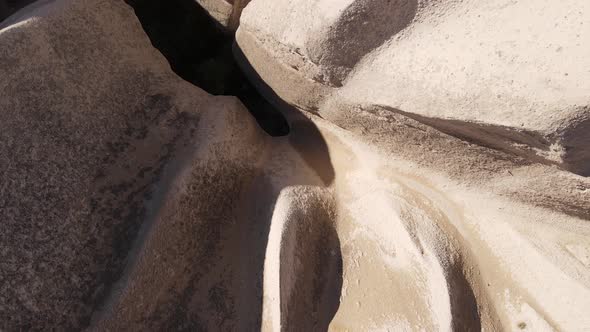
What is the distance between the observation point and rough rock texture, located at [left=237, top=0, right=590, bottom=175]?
77 centimetres

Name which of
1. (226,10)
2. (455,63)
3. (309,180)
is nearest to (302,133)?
(309,180)

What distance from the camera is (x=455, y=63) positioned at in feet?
2.82

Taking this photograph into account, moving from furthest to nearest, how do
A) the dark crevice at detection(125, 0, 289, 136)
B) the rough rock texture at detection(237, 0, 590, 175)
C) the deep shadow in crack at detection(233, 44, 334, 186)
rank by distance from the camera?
the dark crevice at detection(125, 0, 289, 136), the deep shadow in crack at detection(233, 44, 334, 186), the rough rock texture at detection(237, 0, 590, 175)

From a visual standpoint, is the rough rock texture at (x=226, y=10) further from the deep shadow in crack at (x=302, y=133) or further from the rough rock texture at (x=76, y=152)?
the rough rock texture at (x=76, y=152)

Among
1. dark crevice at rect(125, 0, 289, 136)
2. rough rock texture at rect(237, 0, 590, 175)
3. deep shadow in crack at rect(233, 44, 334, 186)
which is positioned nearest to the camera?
rough rock texture at rect(237, 0, 590, 175)

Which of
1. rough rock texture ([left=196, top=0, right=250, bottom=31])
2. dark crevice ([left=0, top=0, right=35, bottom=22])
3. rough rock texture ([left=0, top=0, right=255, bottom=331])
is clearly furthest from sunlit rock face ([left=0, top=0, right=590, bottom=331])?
dark crevice ([left=0, top=0, right=35, bottom=22])

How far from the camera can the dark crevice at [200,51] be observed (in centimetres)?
132

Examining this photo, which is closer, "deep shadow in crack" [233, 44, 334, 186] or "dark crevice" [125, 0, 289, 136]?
"deep shadow in crack" [233, 44, 334, 186]

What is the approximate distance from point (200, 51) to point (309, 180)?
0.52 meters

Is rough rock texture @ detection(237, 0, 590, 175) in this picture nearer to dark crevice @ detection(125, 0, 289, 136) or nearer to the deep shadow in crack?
the deep shadow in crack

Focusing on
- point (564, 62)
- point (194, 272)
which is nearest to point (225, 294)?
point (194, 272)

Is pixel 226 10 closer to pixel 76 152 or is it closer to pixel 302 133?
pixel 302 133

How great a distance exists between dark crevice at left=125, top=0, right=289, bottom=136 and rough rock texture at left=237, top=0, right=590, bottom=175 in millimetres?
273

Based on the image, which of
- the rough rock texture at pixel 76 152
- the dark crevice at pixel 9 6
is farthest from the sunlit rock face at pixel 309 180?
the dark crevice at pixel 9 6
